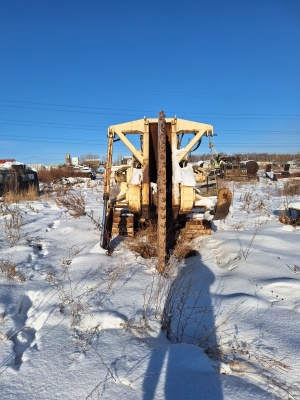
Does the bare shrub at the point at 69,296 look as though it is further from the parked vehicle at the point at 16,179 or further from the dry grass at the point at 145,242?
the parked vehicle at the point at 16,179

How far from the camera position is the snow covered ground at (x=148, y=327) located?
1.56 m

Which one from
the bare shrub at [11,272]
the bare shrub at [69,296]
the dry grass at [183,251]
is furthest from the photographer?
the dry grass at [183,251]

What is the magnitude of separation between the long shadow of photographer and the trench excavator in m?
1.02

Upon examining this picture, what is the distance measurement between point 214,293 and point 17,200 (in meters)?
8.16

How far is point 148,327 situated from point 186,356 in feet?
1.43

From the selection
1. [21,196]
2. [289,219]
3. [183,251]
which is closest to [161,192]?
[183,251]

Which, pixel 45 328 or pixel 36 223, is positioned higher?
pixel 36 223

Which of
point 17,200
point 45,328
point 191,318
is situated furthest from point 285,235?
point 17,200

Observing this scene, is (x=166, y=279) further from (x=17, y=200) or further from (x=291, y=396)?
(x=17, y=200)

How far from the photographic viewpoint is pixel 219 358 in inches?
70.5

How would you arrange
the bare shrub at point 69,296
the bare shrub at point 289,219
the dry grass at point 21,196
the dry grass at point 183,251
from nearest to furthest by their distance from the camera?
the bare shrub at point 69,296, the dry grass at point 183,251, the bare shrub at point 289,219, the dry grass at point 21,196

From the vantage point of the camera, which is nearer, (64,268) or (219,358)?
(219,358)

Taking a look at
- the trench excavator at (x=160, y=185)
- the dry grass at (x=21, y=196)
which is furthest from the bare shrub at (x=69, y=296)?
the dry grass at (x=21, y=196)

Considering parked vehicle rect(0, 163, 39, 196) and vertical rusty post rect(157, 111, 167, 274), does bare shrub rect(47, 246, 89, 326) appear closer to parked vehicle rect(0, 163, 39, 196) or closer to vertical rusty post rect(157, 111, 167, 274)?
vertical rusty post rect(157, 111, 167, 274)
